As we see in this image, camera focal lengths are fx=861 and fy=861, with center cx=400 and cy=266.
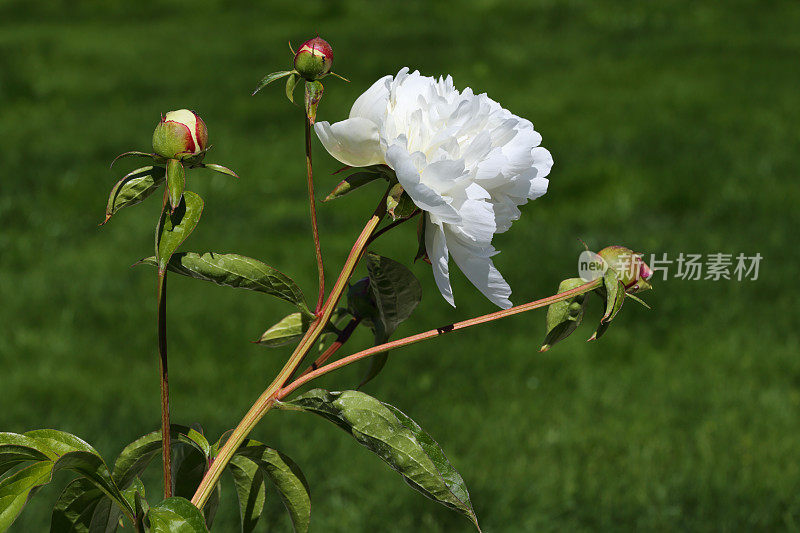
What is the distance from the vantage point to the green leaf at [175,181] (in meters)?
0.53

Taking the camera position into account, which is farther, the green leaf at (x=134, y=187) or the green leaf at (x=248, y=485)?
the green leaf at (x=248, y=485)

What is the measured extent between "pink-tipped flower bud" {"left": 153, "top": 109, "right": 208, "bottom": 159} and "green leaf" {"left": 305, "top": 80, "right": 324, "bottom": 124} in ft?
0.23

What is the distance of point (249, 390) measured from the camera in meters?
2.34

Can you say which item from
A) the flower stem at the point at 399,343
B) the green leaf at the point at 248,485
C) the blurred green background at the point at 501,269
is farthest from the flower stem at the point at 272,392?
the blurred green background at the point at 501,269

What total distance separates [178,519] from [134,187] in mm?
208

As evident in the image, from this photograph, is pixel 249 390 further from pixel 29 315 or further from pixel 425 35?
pixel 425 35

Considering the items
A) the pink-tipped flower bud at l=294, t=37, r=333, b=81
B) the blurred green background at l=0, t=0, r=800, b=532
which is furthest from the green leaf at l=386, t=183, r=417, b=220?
the blurred green background at l=0, t=0, r=800, b=532

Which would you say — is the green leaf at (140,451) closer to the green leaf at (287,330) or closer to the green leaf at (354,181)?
the green leaf at (287,330)

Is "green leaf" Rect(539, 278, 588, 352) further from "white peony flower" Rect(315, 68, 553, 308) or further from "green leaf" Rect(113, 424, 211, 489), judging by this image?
"green leaf" Rect(113, 424, 211, 489)

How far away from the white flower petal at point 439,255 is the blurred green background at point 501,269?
1366 mm

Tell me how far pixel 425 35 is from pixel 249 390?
11.8 ft

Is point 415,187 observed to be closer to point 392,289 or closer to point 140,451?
point 392,289

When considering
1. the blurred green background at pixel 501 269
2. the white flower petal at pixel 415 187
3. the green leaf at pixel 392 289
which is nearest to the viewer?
the white flower petal at pixel 415 187

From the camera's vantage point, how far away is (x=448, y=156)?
522 mm
